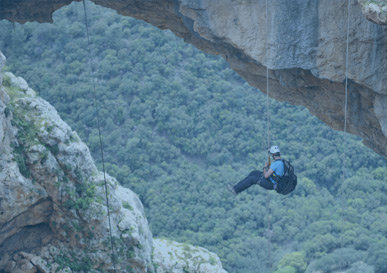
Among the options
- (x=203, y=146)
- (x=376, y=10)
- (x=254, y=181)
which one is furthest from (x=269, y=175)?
(x=203, y=146)

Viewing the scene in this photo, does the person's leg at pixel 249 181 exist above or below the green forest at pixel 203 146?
above

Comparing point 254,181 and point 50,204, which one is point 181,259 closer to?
point 50,204

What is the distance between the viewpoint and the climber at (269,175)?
952 cm

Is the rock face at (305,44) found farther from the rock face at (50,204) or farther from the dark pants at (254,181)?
the rock face at (50,204)

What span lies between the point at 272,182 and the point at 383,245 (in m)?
14.2

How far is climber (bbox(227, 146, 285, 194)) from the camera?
9.52 metres

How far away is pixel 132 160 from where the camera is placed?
25938 millimetres

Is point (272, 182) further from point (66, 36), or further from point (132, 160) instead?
point (66, 36)

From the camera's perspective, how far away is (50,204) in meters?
11.8

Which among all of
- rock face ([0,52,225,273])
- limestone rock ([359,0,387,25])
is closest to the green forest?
rock face ([0,52,225,273])

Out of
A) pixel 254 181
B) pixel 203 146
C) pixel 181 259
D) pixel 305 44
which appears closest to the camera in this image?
pixel 305 44

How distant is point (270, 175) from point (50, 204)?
449 centimetres

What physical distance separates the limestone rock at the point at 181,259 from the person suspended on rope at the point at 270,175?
432 cm

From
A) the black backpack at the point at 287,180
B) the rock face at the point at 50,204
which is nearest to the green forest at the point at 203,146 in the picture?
the rock face at the point at 50,204
